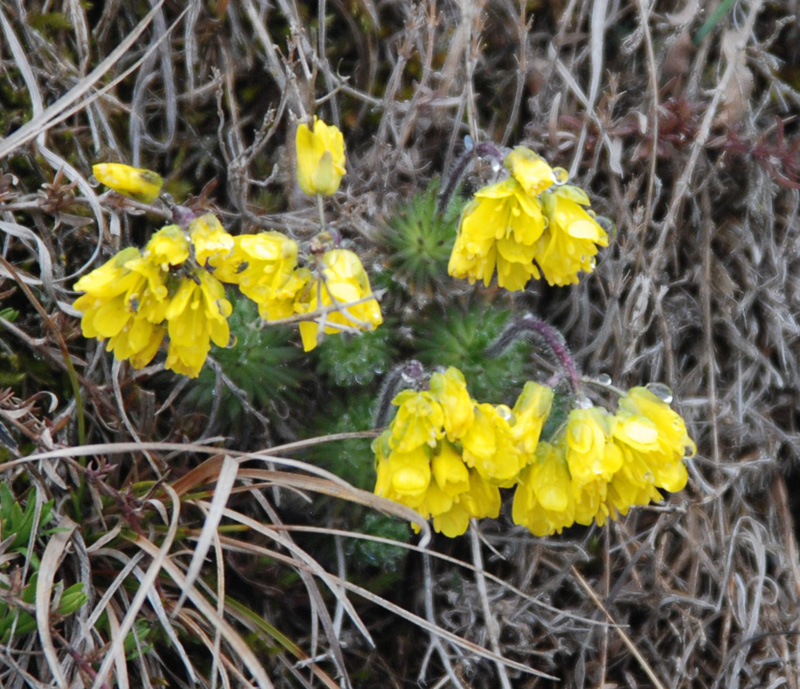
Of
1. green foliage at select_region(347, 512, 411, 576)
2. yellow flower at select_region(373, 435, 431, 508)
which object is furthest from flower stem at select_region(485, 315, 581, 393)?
green foliage at select_region(347, 512, 411, 576)

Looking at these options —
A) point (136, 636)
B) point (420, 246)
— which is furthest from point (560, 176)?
point (136, 636)

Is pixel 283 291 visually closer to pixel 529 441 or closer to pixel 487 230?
pixel 487 230

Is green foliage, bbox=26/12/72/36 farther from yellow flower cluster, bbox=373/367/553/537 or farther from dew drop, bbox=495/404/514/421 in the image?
dew drop, bbox=495/404/514/421

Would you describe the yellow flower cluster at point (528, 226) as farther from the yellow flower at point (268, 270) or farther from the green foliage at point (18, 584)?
the green foliage at point (18, 584)

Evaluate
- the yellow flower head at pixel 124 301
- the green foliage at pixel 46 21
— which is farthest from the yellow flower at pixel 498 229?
the green foliage at pixel 46 21

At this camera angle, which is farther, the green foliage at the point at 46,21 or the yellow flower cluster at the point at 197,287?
the green foliage at the point at 46,21

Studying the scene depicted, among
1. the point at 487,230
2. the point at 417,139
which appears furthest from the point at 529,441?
the point at 417,139
